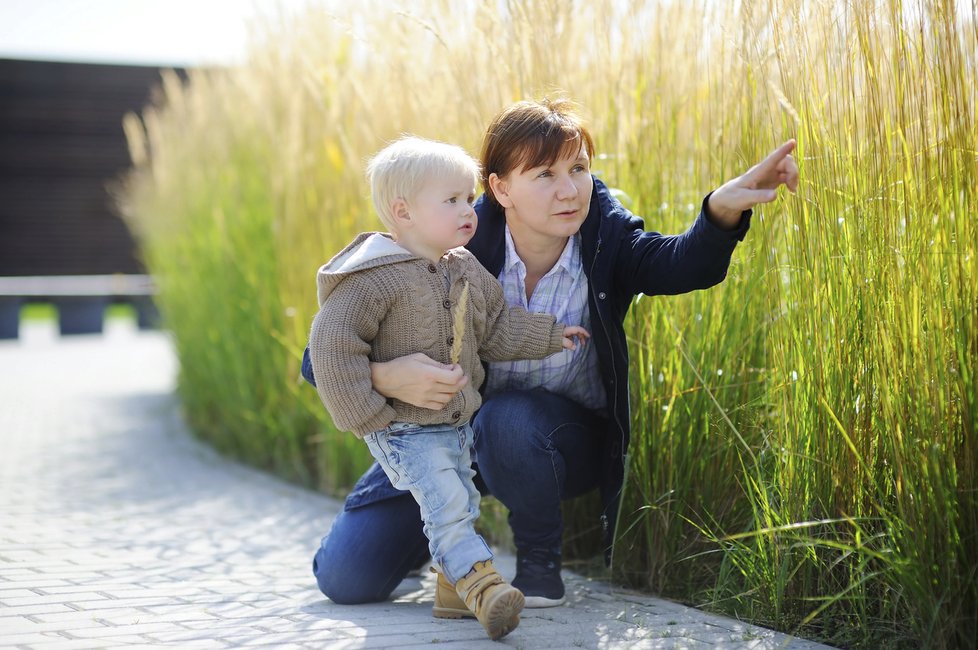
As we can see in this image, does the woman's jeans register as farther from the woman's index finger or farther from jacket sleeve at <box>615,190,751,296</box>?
the woman's index finger

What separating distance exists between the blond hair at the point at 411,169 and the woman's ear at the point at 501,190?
195 millimetres

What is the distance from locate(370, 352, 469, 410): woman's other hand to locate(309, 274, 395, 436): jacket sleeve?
33 mm

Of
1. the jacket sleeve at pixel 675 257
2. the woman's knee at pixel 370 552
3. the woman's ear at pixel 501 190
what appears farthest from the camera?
the woman's knee at pixel 370 552

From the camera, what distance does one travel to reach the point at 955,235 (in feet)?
6.33

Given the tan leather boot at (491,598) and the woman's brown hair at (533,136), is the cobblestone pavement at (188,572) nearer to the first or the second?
the tan leather boot at (491,598)

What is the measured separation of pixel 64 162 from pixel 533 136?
43.7 feet

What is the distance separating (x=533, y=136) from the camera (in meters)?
2.40

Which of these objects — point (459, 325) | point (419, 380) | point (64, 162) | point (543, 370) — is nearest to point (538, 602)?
point (543, 370)

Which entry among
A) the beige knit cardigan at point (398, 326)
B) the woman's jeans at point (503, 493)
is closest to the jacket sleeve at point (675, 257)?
the beige knit cardigan at point (398, 326)

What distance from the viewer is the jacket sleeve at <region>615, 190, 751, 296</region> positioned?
2.17 m

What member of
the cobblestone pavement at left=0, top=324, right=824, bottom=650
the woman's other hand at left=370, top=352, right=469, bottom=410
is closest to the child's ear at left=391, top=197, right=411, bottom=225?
the woman's other hand at left=370, top=352, right=469, bottom=410

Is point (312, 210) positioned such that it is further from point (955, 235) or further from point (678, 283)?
point (955, 235)

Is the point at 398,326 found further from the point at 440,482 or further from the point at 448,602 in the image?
the point at 448,602

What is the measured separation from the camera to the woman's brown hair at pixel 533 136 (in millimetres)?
2391
